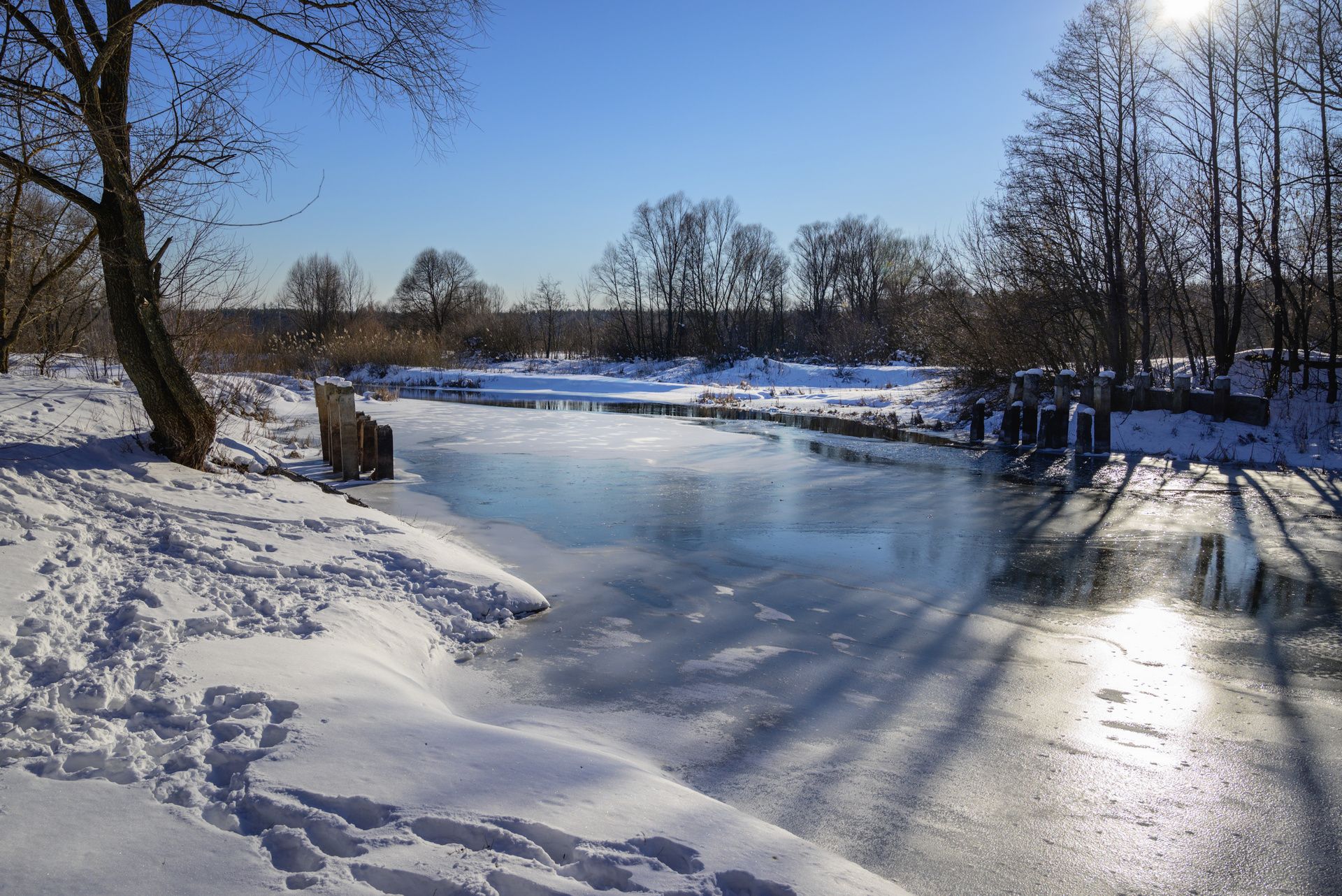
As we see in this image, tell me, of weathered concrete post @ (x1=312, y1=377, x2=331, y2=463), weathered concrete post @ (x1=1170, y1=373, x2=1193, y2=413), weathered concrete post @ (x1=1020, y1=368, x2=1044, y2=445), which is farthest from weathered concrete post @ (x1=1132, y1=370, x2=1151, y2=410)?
weathered concrete post @ (x1=312, y1=377, x2=331, y2=463)

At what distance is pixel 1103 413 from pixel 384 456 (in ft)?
39.1

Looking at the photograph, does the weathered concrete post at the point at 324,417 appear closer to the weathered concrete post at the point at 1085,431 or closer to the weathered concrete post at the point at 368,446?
the weathered concrete post at the point at 368,446

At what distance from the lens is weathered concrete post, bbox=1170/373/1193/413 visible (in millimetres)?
15422

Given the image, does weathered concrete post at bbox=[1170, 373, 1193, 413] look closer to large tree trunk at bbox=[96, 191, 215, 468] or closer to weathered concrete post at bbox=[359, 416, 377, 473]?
weathered concrete post at bbox=[359, 416, 377, 473]

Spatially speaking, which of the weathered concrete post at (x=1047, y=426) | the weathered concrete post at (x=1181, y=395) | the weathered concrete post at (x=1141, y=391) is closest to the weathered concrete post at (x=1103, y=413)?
the weathered concrete post at (x=1047, y=426)

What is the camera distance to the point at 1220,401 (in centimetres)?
1502

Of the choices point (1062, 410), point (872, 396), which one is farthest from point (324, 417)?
point (872, 396)

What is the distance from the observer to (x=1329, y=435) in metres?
14.2

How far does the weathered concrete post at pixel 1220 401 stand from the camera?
1488cm

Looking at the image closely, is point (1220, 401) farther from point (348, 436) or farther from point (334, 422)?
point (334, 422)

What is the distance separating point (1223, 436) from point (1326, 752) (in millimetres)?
12589

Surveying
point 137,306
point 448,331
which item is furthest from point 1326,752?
point 448,331

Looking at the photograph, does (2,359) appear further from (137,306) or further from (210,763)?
(210,763)

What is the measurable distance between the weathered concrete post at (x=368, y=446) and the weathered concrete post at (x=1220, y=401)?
45.3 feet
